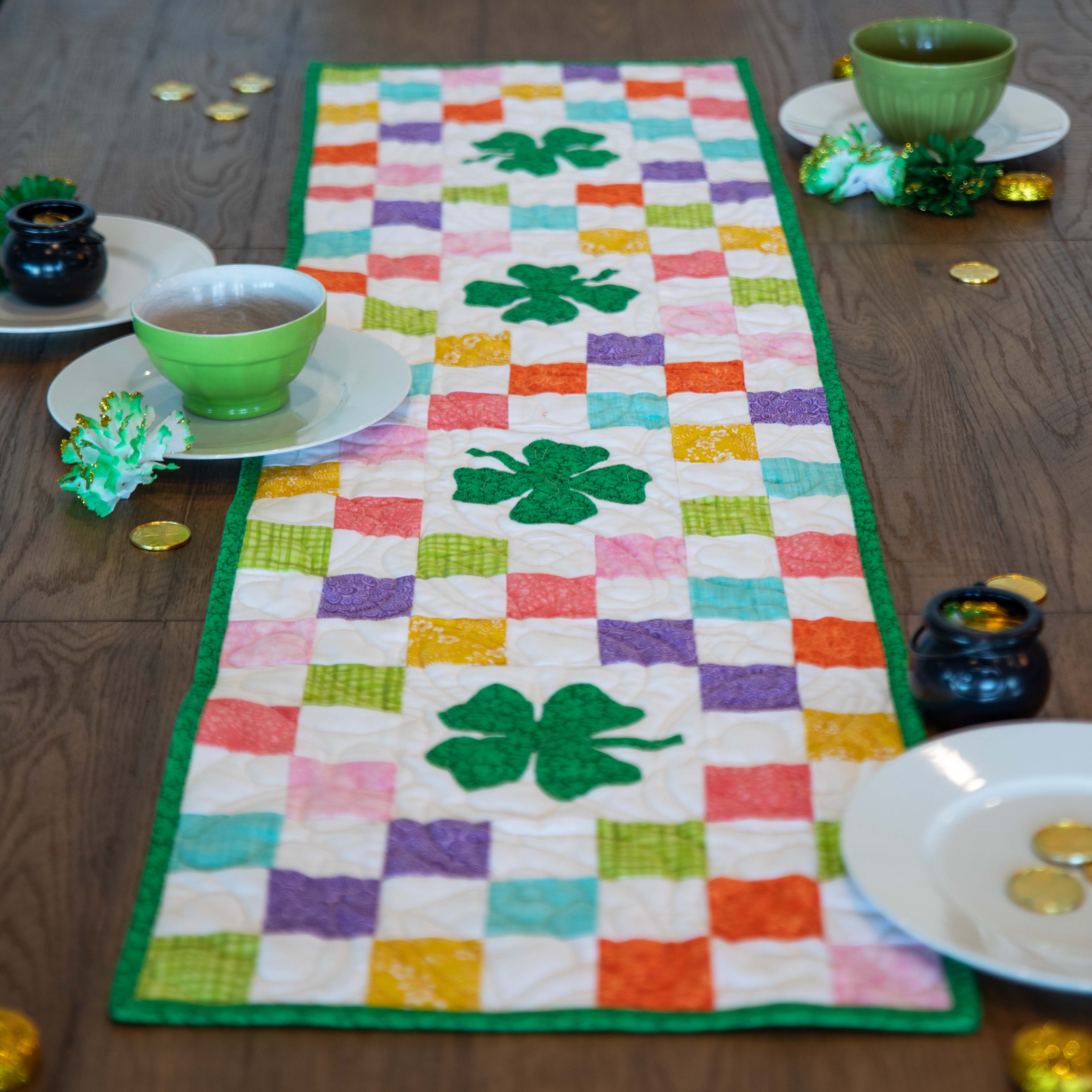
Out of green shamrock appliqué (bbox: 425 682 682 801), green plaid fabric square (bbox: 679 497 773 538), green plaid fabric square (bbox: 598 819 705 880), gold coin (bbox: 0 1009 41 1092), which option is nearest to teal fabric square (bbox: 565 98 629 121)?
green plaid fabric square (bbox: 679 497 773 538)

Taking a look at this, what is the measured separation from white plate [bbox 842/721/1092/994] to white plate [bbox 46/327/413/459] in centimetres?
52

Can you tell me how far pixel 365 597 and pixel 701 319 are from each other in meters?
0.49

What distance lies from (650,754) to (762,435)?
0.38m

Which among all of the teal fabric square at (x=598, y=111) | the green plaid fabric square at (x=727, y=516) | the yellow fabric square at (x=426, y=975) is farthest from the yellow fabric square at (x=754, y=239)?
the yellow fabric square at (x=426, y=975)

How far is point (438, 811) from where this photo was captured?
2.37 feet

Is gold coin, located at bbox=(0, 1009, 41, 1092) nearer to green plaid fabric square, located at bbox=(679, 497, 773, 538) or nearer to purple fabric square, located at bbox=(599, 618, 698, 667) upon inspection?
purple fabric square, located at bbox=(599, 618, 698, 667)

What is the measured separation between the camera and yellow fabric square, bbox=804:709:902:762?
75 centimetres

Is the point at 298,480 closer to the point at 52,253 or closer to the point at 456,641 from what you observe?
the point at 456,641

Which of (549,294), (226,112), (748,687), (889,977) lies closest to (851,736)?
(748,687)

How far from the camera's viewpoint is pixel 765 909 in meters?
0.66

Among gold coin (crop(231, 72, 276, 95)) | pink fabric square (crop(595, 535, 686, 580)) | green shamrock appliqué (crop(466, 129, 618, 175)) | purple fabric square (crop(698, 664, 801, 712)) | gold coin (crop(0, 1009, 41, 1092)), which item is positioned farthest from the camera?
gold coin (crop(231, 72, 276, 95))

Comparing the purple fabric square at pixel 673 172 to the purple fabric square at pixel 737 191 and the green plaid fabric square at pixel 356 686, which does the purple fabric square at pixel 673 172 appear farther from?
the green plaid fabric square at pixel 356 686

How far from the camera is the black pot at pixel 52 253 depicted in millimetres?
1162

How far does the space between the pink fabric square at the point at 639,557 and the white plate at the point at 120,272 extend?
Result: 1.45ft
